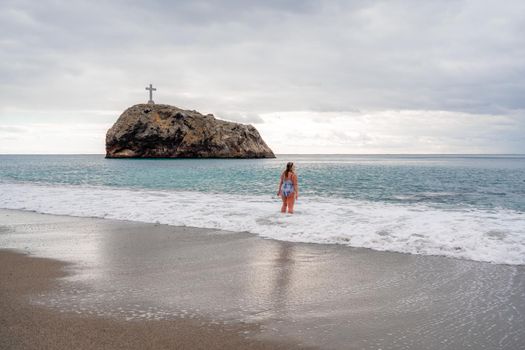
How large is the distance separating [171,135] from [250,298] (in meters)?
126

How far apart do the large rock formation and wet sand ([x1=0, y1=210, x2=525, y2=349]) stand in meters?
120

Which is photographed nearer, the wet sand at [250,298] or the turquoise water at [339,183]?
the wet sand at [250,298]

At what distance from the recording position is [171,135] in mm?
127625

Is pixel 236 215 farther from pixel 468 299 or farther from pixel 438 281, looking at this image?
pixel 468 299

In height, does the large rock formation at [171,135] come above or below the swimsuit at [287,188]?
above

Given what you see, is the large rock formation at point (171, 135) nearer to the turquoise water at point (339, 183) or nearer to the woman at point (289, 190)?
the turquoise water at point (339, 183)

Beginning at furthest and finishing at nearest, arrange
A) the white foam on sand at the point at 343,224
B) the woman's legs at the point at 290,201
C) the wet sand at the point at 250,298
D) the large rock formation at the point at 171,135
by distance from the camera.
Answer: the large rock formation at the point at 171,135, the woman's legs at the point at 290,201, the white foam on sand at the point at 343,224, the wet sand at the point at 250,298

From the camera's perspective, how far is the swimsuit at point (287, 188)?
15297 mm

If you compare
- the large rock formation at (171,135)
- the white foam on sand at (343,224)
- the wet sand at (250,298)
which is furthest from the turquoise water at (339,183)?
the large rock formation at (171,135)

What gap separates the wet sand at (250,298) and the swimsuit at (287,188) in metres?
5.87

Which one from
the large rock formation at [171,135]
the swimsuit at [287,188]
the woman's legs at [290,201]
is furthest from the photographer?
the large rock formation at [171,135]

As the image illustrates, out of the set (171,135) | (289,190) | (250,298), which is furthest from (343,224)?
(171,135)

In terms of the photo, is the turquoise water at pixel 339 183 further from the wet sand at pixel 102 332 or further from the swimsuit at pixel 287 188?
the wet sand at pixel 102 332

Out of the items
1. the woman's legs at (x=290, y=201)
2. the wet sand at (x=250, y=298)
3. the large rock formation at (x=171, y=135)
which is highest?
the large rock formation at (x=171, y=135)
